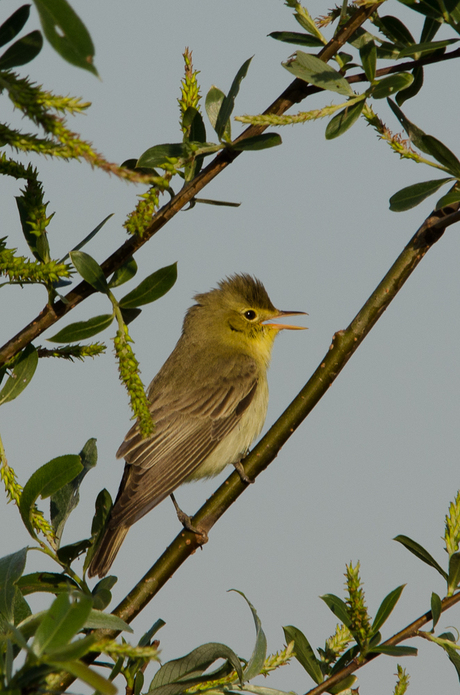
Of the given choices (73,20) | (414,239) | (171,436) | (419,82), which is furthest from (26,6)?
(171,436)

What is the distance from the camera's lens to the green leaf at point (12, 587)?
5.67 feet

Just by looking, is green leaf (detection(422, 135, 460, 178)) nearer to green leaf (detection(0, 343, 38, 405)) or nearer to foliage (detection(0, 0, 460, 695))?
foliage (detection(0, 0, 460, 695))

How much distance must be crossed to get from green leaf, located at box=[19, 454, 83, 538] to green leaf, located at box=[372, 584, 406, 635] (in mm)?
1120

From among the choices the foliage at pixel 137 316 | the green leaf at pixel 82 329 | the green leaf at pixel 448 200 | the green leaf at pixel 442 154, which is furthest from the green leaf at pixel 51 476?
the green leaf at pixel 442 154

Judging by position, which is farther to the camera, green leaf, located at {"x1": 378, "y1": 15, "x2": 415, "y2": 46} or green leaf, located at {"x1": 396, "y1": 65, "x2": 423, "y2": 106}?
green leaf, located at {"x1": 396, "y1": 65, "x2": 423, "y2": 106}

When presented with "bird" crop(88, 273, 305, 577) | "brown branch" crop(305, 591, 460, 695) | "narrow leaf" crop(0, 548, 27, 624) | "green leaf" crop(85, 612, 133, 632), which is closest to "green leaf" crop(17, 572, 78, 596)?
"narrow leaf" crop(0, 548, 27, 624)

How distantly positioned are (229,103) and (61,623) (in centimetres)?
137

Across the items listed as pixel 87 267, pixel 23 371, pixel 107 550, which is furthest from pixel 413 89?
pixel 107 550

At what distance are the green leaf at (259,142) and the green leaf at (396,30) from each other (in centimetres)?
75

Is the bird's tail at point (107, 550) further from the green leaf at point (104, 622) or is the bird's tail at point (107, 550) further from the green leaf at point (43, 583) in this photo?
the green leaf at point (104, 622)

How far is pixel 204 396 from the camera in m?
6.35

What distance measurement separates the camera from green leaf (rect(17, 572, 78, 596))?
2.26 m

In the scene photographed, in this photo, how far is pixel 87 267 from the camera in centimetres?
189

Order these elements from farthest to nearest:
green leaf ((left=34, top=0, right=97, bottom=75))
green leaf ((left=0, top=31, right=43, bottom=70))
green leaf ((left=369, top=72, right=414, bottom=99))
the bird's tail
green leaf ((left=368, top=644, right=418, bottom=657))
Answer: the bird's tail
green leaf ((left=368, top=644, right=418, bottom=657))
green leaf ((left=369, top=72, right=414, bottom=99))
green leaf ((left=0, top=31, right=43, bottom=70))
green leaf ((left=34, top=0, right=97, bottom=75))
